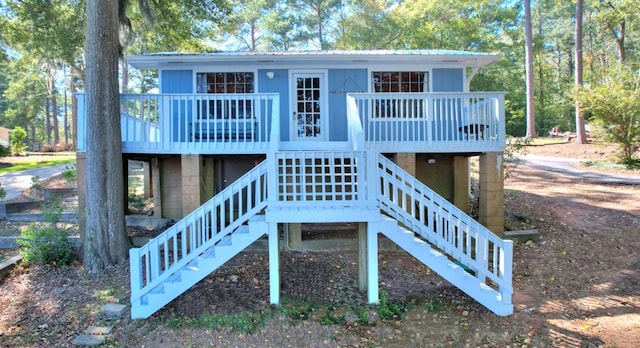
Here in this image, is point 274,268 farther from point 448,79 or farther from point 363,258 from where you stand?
point 448,79

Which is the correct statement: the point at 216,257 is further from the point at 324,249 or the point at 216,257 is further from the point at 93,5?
the point at 93,5

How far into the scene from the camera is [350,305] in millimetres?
5246

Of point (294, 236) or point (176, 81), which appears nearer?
point (294, 236)

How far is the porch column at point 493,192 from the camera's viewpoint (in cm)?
715

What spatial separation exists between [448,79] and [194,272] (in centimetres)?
702

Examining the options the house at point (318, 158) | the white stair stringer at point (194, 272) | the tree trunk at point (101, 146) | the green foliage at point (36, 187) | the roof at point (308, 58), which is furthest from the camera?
the green foliage at point (36, 187)

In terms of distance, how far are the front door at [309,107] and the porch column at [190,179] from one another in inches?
101

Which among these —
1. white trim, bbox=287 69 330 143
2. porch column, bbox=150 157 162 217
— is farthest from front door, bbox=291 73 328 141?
porch column, bbox=150 157 162 217

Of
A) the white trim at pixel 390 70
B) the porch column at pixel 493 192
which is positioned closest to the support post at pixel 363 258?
the porch column at pixel 493 192

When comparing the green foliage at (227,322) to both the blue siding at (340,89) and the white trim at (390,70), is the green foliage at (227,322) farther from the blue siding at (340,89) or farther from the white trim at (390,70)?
the white trim at (390,70)

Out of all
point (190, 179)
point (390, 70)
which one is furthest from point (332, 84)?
point (190, 179)

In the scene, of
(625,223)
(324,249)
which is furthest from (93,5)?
(625,223)

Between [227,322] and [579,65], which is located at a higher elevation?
[579,65]

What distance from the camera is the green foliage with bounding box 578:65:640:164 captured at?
45.2ft
